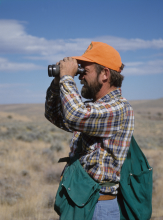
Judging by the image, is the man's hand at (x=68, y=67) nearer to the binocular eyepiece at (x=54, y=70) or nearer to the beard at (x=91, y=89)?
the binocular eyepiece at (x=54, y=70)

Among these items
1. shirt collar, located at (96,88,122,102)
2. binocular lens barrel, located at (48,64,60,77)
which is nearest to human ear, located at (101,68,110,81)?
shirt collar, located at (96,88,122,102)

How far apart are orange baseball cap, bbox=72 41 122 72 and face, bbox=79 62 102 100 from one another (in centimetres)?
6

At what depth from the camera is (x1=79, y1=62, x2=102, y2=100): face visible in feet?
6.87

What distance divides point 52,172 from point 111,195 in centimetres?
545

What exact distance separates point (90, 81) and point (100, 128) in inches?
18.7

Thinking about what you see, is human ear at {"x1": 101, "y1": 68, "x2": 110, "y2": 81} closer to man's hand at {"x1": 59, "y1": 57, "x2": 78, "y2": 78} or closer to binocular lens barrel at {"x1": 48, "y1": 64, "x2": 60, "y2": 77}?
man's hand at {"x1": 59, "y1": 57, "x2": 78, "y2": 78}

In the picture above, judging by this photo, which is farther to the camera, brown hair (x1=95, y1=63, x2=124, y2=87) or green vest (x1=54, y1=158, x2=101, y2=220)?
brown hair (x1=95, y1=63, x2=124, y2=87)

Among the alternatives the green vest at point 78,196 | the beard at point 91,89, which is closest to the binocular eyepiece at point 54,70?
the beard at point 91,89

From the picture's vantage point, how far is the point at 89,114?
5.77 ft

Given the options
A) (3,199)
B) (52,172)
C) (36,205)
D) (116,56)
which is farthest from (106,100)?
(52,172)

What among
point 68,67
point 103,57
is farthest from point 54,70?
point 103,57

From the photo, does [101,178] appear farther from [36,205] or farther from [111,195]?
[36,205]

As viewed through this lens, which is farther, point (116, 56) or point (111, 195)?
point (116, 56)

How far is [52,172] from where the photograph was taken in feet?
23.7
